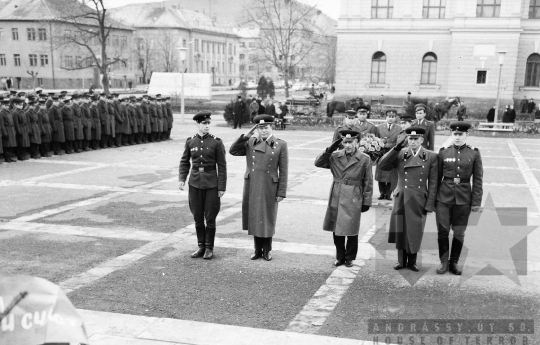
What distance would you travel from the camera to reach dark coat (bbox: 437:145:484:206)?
7.09 meters

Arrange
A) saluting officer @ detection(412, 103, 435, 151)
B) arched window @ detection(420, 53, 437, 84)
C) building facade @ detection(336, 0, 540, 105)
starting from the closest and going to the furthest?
saluting officer @ detection(412, 103, 435, 151)
building facade @ detection(336, 0, 540, 105)
arched window @ detection(420, 53, 437, 84)

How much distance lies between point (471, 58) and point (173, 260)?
36164mm

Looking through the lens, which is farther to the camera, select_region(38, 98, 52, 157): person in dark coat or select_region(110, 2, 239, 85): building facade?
select_region(110, 2, 239, 85): building facade

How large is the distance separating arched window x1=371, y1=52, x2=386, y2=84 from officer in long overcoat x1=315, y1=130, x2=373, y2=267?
36.2 metres

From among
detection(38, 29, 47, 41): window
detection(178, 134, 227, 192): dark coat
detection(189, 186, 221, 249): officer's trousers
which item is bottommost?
detection(189, 186, 221, 249): officer's trousers

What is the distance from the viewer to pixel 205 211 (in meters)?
7.87

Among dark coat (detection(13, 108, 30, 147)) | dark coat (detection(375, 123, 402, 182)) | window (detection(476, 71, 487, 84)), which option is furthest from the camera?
window (detection(476, 71, 487, 84))

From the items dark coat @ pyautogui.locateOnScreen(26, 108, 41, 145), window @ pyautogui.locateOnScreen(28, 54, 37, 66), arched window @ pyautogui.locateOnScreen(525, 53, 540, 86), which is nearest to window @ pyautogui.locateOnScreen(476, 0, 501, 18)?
arched window @ pyautogui.locateOnScreen(525, 53, 540, 86)

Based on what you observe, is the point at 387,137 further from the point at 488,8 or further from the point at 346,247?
the point at 488,8

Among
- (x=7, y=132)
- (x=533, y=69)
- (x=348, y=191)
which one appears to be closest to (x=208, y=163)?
(x=348, y=191)

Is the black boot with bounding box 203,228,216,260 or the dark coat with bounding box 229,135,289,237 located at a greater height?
the dark coat with bounding box 229,135,289,237

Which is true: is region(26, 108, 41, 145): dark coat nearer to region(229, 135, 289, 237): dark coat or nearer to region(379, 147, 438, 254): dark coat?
region(229, 135, 289, 237): dark coat

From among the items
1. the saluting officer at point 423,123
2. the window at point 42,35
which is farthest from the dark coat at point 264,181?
the window at point 42,35

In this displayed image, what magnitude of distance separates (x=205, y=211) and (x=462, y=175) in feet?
11.5
